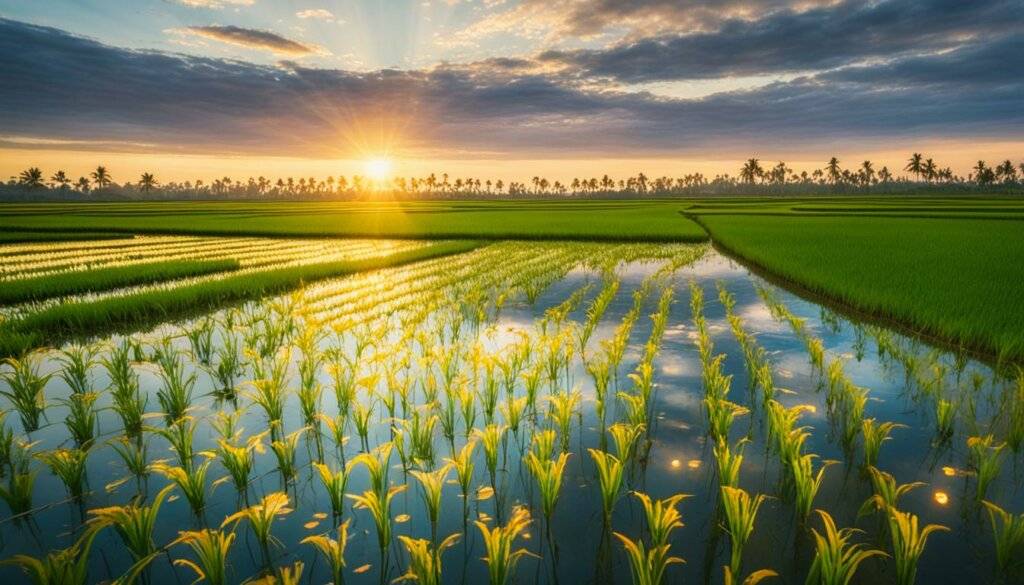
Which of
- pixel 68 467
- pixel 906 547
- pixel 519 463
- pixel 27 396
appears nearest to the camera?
pixel 906 547

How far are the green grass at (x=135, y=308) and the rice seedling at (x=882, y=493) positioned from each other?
9151mm

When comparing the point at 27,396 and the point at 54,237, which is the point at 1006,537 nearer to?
the point at 27,396

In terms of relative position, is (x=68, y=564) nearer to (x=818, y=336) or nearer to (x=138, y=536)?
(x=138, y=536)

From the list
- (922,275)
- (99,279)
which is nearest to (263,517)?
(99,279)

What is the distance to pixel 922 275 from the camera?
35.6 feet

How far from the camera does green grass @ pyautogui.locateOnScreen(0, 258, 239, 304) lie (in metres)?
10.8

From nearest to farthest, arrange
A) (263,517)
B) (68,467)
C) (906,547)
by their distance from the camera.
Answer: (906,547)
(263,517)
(68,467)

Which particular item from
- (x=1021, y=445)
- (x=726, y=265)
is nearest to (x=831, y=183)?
(x=726, y=265)

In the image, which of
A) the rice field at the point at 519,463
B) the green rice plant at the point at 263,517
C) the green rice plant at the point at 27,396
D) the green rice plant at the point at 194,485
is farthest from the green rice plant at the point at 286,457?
the green rice plant at the point at 27,396

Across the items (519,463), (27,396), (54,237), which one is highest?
(54,237)

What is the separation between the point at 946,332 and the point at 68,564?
9596mm

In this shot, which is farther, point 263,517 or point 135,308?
point 135,308

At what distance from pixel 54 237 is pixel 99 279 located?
757 inches

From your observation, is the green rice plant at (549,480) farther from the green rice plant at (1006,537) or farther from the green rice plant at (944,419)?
the green rice plant at (944,419)
